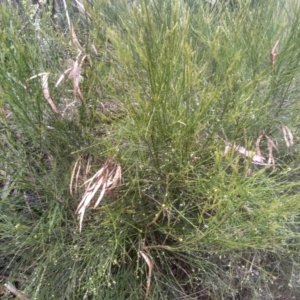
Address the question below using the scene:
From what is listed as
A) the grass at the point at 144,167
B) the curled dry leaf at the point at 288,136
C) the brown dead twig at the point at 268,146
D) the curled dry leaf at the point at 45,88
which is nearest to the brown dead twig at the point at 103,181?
the grass at the point at 144,167

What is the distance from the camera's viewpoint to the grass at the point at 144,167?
1724mm

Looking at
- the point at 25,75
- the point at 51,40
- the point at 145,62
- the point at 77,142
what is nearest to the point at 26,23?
the point at 51,40

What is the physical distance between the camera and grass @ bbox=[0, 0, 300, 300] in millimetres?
1724

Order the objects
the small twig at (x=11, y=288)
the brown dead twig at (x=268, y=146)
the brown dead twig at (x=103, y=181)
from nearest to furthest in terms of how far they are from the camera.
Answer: the brown dead twig at (x=103, y=181), the brown dead twig at (x=268, y=146), the small twig at (x=11, y=288)

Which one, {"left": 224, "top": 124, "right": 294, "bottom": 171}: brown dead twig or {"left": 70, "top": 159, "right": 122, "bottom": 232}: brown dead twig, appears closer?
{"left": 70, "top": 159, "right": 122, "bottom": 232}: brown dead twig

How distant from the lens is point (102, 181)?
1.73m

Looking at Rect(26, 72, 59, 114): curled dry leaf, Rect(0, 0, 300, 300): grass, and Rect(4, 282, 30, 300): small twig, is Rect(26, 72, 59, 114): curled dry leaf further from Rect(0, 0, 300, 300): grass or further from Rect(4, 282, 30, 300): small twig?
Rect(4, 282, 30, 300): small twig

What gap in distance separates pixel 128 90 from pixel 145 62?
1.00ft

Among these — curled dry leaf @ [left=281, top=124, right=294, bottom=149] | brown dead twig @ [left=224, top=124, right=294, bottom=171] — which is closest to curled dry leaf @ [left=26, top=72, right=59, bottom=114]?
brown dead twig @ [left=224, top=124, right=294, bottom=171]

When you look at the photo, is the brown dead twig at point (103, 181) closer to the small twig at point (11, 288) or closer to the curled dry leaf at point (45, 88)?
the curled dry leaf at point (45, 88)

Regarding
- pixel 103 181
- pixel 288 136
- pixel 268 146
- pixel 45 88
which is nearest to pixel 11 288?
pixel 103 181

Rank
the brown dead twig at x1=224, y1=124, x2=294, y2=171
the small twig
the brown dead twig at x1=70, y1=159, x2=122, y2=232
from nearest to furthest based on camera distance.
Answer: the brown dead twig at x1=70, y1=159, x2=122, y2=232 < the brown dead twig at x1=224, y1=124, x2=294, y2=171 < the small twig

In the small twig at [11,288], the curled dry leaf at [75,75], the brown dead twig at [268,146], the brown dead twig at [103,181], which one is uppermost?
the curled dry leaf at [75,75]

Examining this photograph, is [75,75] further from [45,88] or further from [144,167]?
[144,167]
